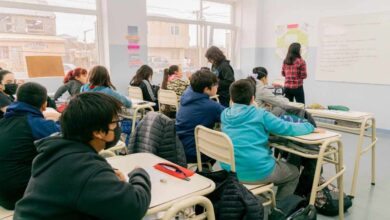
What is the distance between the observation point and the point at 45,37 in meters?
4.84

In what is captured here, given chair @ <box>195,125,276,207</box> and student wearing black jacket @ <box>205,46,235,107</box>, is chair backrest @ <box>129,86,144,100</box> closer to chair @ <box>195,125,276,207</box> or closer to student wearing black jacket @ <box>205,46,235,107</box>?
student wearing black jacket @ <box>205,46,235,107</box>

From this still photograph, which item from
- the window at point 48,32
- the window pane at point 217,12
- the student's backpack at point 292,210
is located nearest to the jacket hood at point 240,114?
A: the student's backpack at point 292,210

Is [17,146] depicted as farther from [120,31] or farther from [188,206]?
[120,31]

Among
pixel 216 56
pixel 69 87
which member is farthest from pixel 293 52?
pixel 69 87

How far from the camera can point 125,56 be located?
536cm

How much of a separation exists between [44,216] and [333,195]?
7.15 feet

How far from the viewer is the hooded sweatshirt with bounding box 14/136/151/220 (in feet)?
2.74

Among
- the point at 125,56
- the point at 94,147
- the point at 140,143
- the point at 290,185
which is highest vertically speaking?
the point at 125,56

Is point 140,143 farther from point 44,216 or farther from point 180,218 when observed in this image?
point 44,216

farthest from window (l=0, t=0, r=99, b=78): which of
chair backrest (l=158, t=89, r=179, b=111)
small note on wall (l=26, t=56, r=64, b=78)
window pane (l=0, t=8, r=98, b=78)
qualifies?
chair backrest (l=158, t=89, r=179, b=111)

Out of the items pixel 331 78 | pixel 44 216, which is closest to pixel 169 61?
pixel 331 78

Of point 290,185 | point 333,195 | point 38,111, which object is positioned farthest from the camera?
point 333,195

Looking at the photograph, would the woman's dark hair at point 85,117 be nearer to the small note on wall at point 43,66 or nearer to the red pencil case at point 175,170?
the red pencil case at point 175,170

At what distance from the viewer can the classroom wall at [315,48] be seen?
16.8 feet
